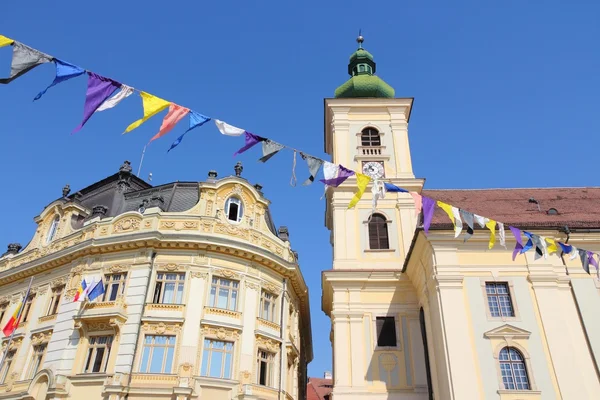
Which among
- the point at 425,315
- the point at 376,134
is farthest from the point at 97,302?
the point at 376,134

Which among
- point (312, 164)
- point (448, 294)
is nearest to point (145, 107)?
point (312, 164)

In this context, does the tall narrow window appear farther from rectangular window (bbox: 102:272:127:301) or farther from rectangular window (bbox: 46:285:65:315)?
rectangular window (bbox: 102:272:127:301)

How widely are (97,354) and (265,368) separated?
789 centimetres

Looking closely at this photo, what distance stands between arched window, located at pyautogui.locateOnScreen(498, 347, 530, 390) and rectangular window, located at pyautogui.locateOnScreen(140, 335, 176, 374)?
44.5ft

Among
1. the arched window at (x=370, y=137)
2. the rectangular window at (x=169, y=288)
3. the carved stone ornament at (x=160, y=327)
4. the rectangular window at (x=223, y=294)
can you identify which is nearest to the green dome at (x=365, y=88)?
the arched window at (x=370, y=137)

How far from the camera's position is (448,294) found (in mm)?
17016

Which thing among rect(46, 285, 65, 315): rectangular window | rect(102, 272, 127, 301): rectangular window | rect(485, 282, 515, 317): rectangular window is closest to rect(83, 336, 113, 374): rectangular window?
rect(102, 272, 127, 301): rectangular window

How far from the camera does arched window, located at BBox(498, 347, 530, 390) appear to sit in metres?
15.4

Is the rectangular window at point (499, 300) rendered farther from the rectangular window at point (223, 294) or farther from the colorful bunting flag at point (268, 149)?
the rectangular window at point (223, 294)

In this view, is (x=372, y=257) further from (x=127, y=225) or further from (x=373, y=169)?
(x=127, y=225)

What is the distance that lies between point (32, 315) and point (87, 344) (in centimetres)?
491

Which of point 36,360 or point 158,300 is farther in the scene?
point 36,360

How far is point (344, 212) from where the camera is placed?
2489cm

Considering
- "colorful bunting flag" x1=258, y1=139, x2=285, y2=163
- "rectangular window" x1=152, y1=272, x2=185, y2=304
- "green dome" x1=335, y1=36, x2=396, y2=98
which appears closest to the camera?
"colorful bunting flag" x1=258, y1=139, x2=285, y2=163
